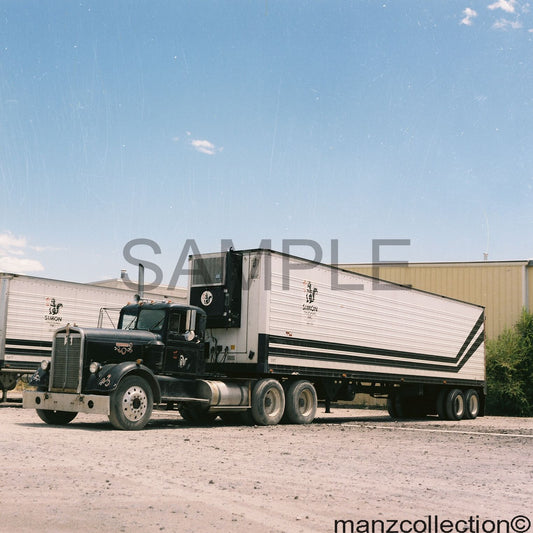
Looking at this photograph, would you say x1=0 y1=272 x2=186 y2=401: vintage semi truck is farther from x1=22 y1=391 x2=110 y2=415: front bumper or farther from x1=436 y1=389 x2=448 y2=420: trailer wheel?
x1=436 y1=389 x2=448 y2=420: trailer wheel

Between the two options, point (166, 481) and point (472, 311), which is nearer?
point (166, 481)

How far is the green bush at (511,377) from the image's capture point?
31.3m

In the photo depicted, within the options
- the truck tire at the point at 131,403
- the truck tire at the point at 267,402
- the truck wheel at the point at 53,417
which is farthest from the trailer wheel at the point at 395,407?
the truck wheel at the point at 53,417

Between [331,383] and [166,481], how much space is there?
12.1 meters

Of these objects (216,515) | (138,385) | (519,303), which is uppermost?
(519,303)

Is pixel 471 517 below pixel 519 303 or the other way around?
below

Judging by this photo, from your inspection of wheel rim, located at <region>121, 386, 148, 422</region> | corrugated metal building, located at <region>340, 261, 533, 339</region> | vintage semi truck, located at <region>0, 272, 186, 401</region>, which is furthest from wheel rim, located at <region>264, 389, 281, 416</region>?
corrugated metal building, located at <region>340, 261, 533, 339</region>

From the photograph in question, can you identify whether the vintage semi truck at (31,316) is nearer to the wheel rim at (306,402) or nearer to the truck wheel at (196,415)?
the truck wheel at (196,415)

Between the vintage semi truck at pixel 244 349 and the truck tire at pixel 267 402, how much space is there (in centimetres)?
3

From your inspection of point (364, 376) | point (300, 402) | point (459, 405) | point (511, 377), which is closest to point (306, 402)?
point (300, 402)

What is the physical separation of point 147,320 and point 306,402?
4981mm

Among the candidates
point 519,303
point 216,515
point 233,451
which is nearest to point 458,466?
point 233,451

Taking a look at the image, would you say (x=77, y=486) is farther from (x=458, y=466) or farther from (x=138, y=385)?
(x=138, y=385)

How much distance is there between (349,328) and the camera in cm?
2027
